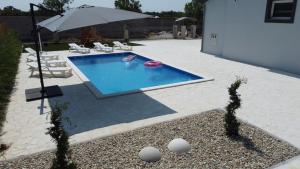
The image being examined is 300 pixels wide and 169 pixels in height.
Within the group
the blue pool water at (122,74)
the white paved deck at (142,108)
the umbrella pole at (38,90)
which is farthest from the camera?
the blue pool water at (122,74)

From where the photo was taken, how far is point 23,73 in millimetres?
12891

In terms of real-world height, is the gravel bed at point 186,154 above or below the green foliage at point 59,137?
below

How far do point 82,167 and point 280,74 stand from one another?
11.3m

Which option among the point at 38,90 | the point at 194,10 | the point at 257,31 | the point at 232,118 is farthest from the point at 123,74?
the point at 194,10

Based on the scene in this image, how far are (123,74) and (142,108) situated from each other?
7.00 metres

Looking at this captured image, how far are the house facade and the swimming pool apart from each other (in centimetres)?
487

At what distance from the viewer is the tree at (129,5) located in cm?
3697

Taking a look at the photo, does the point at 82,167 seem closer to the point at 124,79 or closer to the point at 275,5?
the point at 124,79

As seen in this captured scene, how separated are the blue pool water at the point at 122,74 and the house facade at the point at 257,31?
4869mm

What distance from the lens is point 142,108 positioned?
8086 millimetres

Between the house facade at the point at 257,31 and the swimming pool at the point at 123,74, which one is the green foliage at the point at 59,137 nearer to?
the swimming pool at the point at 123,74

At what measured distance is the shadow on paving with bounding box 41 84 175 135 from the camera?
7035 millimetres

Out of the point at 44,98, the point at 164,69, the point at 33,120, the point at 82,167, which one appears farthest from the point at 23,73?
the point at 82,167

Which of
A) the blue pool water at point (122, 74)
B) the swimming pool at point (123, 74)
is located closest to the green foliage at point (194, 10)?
the swimming pool at point (123, 74)
